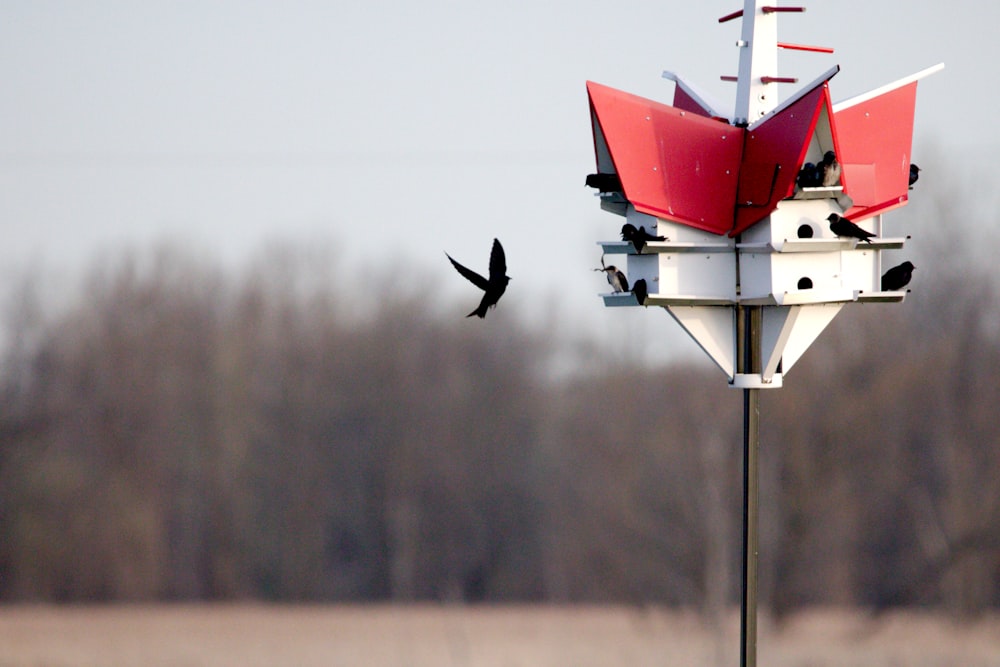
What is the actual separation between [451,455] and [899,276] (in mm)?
19119

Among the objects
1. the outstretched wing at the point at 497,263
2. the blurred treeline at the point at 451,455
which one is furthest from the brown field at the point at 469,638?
the outstretched wing at the point at 497,263

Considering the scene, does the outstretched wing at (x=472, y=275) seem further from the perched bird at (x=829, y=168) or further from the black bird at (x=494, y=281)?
the perched bird at (x=829, y=168)

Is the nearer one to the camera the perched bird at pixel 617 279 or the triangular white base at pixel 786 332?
the triangular white base at pixel 786 332

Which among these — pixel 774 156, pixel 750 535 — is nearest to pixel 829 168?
pixel 774 156

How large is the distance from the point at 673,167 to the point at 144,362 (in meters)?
21.2

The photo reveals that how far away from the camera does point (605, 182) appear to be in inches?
169

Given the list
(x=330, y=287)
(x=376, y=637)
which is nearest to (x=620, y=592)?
(x=376, y=637)

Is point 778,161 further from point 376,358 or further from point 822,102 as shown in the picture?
point 376,358

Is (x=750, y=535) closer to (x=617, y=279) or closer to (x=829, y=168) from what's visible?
(x=617, y=279)

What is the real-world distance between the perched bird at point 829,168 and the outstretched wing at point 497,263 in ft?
4.03

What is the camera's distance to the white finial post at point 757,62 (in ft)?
13.7

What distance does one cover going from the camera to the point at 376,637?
15.6 m

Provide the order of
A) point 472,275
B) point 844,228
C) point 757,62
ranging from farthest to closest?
point 757,62
point 844,228
point 472,275

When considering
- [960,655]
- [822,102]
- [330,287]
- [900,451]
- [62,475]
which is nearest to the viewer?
[822,102]
